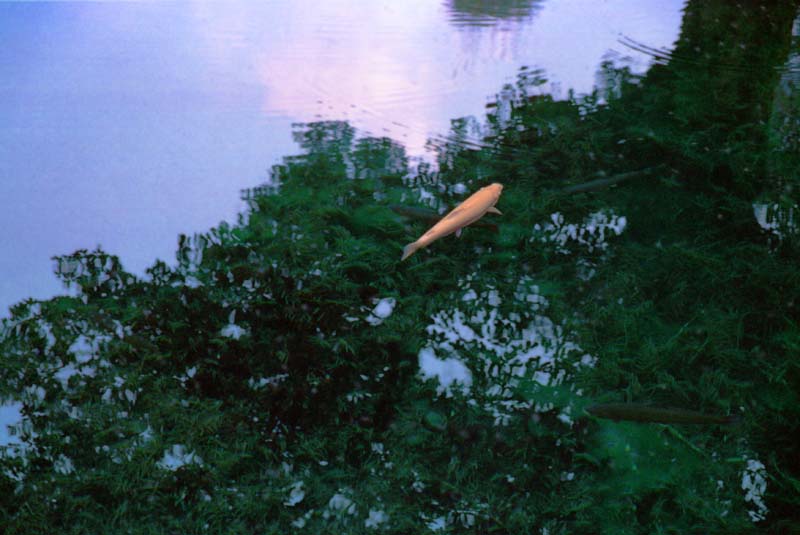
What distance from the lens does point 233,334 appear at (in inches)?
78.3

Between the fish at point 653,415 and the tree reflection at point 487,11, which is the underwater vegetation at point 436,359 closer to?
the fish at point 653,415

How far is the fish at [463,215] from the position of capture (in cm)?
215

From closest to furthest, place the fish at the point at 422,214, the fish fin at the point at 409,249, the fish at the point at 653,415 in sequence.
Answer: the fish at the point at 653,415
the fish fin at the point at 409,249
the fish at the point at 422,214

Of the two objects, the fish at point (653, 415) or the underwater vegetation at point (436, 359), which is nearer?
the underwater vegetation at point (436, 359)

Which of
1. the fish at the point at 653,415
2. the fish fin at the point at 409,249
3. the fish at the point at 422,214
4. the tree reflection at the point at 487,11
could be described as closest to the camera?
the fish at the point at 653,415

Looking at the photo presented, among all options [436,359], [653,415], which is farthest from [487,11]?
[653,415]

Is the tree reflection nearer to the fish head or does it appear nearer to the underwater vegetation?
the underwater vegetation

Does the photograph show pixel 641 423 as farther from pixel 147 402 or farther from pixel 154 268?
pixel 154 268

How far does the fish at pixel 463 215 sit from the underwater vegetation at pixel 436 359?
7cm

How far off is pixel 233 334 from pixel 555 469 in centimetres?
93

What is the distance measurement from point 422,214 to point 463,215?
0.57 ft

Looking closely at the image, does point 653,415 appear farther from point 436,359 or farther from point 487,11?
point 487,11

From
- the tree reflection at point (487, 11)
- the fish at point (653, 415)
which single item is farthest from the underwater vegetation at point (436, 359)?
the tree reflection at point (487, 11)

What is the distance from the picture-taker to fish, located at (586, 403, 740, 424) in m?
1.77
